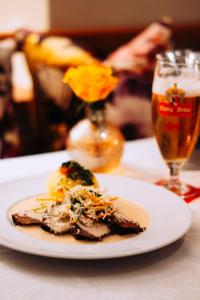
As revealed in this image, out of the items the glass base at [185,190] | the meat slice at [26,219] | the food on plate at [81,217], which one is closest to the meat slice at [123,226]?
the food on plate at [81,217]

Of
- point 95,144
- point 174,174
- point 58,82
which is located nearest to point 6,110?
point 58,82

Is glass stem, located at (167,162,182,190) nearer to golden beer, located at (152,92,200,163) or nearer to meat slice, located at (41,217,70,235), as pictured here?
golden beer, located at (152,92,200,163)

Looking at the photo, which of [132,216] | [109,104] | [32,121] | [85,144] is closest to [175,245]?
[132,216]

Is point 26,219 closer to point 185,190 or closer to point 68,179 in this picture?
point 68,179

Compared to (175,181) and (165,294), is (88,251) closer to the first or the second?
(165,294)

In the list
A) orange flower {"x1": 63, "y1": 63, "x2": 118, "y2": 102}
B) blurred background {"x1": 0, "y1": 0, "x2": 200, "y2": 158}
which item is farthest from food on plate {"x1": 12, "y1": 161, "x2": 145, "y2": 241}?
blurred background {"x1": 0, "y1": 0, "x2": 200, "y2": 158}

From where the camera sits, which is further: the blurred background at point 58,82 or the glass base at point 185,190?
the blurred background at point 58,82

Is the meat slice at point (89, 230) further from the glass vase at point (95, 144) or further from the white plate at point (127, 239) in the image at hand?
the glass vase at point (95, 144)
